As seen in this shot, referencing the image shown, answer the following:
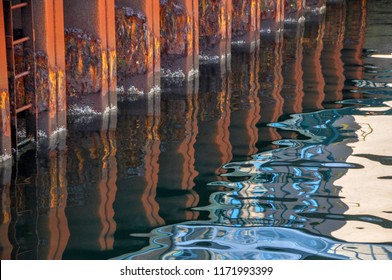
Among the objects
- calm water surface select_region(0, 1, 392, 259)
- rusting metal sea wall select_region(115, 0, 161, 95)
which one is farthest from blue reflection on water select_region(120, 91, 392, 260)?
rusting metal sea wall select_region(115, 0, 161, 95)

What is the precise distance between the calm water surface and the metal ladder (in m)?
0.38

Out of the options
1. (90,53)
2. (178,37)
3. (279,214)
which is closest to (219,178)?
(279,214)

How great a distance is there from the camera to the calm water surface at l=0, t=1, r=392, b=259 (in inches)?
375

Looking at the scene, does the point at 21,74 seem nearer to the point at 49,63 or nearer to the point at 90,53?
the point at 49,63

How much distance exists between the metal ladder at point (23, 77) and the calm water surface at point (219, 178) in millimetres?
377

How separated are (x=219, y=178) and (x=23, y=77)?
8.29 ft

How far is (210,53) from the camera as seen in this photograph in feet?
61.2

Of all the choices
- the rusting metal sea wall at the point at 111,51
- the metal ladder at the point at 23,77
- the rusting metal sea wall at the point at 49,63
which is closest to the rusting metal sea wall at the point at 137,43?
the rusting metal sea wall at the point at 111,51

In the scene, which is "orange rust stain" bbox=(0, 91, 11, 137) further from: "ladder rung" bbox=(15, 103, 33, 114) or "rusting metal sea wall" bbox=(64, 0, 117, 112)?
"rusting metal sea wall" bbox=(64, 0, 117, 112)

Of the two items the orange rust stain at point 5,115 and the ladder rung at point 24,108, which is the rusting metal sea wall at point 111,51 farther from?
the ladder rung at point 24,108

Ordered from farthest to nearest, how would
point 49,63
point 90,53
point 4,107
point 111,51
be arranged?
point 111,51 → point 90,53 → point 49,63 → point 4,107

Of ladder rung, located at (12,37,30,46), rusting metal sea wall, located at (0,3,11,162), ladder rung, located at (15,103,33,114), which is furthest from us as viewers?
ladder rung, located at (15,103,33,114)

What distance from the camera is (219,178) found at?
456 inches
